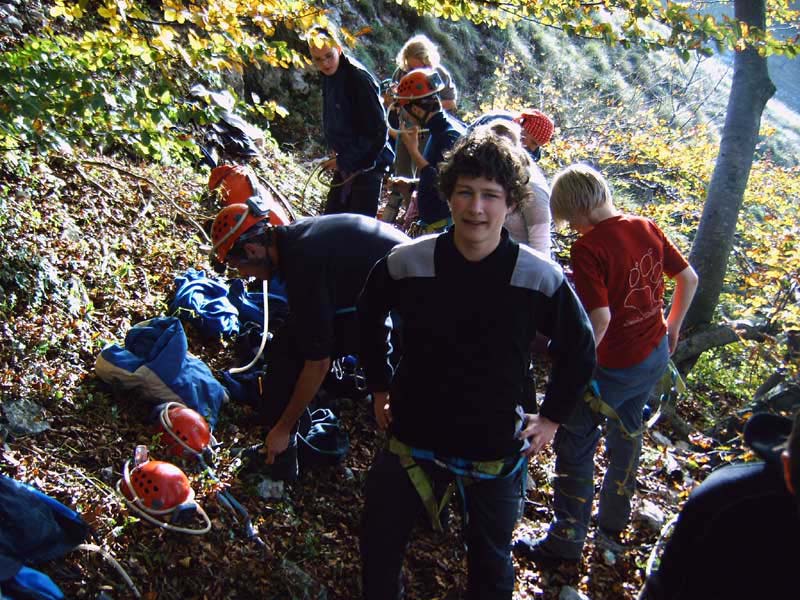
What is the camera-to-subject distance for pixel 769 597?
4.79ft

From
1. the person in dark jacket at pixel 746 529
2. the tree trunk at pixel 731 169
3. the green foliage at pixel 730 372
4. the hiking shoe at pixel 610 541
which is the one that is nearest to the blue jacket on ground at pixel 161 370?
the hiking shoe at pixel 610 541

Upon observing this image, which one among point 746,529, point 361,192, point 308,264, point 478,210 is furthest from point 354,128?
point 746,529

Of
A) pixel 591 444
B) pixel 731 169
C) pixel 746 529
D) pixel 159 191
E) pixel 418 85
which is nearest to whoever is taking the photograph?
pixel 746 529

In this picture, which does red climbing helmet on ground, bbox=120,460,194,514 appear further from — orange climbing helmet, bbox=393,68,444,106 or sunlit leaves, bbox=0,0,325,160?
orange climbing helmet, bbox=393,68,444,106

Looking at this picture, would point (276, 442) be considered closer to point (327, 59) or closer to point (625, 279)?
point (625, 279)

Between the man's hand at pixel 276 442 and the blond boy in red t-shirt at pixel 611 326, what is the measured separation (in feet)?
4.77

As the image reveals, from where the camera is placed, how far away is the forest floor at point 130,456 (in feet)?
9.78

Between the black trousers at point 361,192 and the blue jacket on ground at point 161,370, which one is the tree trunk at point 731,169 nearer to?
the black trousers at point 361,192

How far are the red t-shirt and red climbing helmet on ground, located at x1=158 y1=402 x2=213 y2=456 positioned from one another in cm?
220

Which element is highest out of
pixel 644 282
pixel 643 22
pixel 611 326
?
pixel 643 22

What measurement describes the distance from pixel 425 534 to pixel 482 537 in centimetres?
123

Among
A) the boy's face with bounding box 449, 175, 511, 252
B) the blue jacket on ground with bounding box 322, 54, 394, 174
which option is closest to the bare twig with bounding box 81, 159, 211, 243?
the blue jacket on ground with bounding box 322, 54, 394, 174

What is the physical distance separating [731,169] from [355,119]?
3.85 meters

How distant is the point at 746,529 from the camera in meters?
1.49
